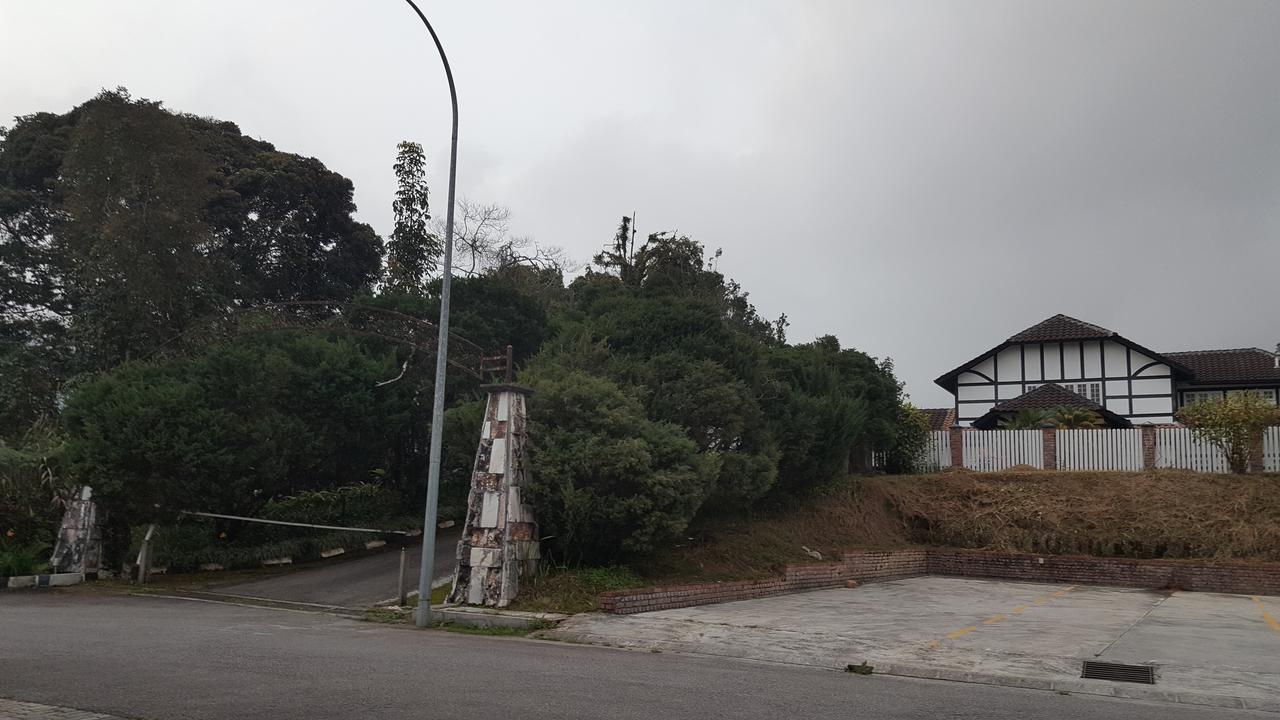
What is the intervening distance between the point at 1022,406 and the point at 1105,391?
4026mm

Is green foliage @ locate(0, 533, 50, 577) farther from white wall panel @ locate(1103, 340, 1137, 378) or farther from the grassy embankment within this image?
white wall panel @ locate(1103, 340, 1137, 378)

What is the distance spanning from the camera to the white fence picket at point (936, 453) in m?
29.5

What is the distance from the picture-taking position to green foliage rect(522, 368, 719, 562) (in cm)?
1574

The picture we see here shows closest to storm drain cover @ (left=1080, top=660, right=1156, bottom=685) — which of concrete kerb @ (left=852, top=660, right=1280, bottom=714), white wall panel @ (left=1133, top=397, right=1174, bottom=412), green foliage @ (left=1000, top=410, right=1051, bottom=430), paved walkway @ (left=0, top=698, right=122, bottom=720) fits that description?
concrete kerb @ (left=852, top=660, right=1280, bottom=714)

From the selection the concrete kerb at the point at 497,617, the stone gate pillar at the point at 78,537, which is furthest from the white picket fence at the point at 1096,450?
the stone gate pillar at the point at 78,537

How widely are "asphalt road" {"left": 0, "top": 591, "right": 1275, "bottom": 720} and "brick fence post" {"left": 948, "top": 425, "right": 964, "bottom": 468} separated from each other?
19852mm

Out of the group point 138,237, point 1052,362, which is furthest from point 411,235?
A: point 1052,362

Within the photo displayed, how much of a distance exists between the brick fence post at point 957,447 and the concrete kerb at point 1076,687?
772 inches

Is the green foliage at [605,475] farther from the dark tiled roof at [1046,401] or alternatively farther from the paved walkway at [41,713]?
the dark tiled roof at [1046,401]

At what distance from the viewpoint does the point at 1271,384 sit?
3706cm

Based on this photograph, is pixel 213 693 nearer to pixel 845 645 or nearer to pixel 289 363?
pixel 845 645

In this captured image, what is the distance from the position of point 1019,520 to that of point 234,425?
18.8 m

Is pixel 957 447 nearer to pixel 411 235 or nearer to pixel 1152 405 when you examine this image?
pixel 1152 405

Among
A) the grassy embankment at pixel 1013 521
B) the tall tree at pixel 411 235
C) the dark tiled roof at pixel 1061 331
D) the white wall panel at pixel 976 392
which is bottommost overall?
the grassy embankment at pixel 1013 521
